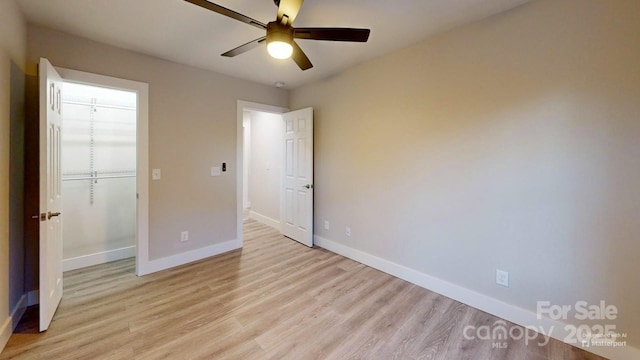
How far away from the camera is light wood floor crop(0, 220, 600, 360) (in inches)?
70.6

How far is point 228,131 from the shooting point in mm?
3600

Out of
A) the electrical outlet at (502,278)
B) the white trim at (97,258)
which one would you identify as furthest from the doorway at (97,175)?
the electrical outlet at (502,278)

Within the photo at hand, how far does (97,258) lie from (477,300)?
4.31 metres

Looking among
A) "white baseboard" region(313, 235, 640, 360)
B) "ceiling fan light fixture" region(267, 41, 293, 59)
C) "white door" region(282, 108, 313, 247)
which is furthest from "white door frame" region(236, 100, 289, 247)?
"ceiling fan light fixture" region(267, 41, 293, 59)

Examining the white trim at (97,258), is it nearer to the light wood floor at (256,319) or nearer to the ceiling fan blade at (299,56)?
the light wood floor at (256,319)

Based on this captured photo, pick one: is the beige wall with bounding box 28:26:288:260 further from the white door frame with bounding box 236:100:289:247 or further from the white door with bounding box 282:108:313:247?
the white door with bounding box 282:108:313:247

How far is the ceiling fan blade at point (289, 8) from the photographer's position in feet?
4.87

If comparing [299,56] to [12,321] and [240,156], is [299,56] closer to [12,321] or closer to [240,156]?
[240,156]

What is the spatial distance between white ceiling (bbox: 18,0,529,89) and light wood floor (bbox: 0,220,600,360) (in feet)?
8.22

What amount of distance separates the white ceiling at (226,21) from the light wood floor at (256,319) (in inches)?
98.6

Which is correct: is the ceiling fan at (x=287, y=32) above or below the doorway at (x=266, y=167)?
above

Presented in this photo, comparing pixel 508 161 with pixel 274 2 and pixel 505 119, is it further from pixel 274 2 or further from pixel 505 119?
pixel 274 2

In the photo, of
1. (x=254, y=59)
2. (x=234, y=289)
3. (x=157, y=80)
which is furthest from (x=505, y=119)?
(x=157, y=80)

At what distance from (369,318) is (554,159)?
1898 millimetres
